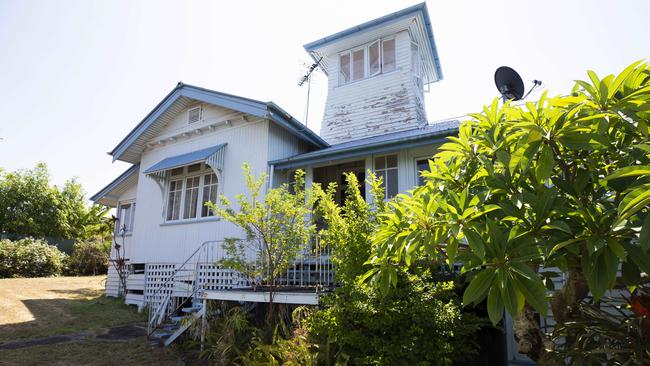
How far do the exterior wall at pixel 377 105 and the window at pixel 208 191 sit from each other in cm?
428

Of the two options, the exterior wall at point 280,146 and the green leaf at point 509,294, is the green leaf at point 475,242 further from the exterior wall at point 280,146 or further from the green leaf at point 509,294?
the exterior wall at point 280,146

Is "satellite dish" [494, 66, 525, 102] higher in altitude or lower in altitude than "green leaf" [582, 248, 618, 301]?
higher

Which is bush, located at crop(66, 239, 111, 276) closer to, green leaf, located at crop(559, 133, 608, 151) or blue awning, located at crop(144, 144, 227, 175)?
blue awning, located at crop(144, 144, 227, 175)

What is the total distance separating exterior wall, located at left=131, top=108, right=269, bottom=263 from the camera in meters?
10.7

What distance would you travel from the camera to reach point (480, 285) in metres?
1.82

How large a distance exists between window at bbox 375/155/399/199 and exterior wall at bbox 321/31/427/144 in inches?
98.3

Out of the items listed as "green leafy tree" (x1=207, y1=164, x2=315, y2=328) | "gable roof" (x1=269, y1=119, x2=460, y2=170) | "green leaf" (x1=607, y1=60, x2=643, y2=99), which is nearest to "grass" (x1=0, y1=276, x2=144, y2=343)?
"green leafy tree" (x1=207, y1=164, x2=315, y2=328)

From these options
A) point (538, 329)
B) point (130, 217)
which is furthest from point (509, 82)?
point (130, 217)

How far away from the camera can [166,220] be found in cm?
1216

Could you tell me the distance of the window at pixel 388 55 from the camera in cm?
1291

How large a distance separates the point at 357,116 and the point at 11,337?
433 inches

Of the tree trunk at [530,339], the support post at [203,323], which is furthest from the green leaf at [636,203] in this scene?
the support post at [203,323]

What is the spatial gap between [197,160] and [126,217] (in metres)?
7.09

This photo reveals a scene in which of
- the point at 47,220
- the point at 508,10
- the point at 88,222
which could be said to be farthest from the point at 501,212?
the point at 88,222
